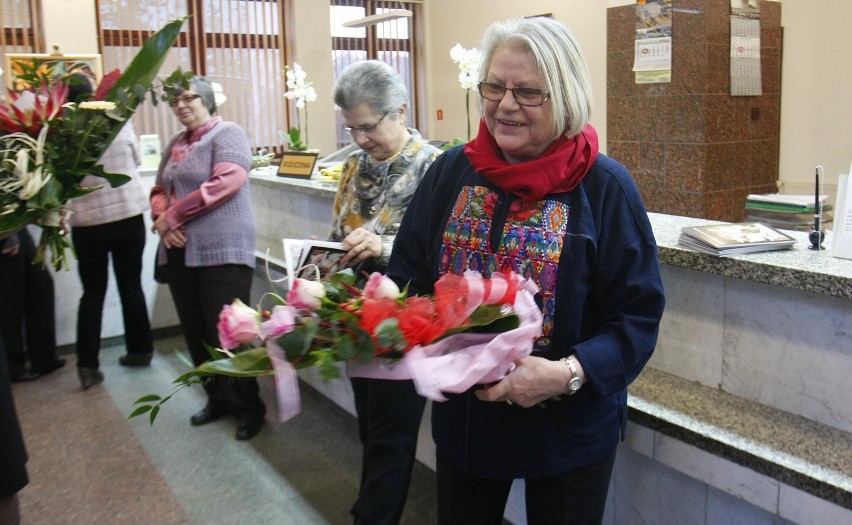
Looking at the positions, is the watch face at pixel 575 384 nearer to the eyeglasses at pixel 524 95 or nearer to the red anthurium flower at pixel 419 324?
the red anthurium flower at pixel 419 324

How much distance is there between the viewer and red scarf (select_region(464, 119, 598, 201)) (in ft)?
4.74

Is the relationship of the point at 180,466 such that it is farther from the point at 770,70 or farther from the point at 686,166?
the point at 770,70

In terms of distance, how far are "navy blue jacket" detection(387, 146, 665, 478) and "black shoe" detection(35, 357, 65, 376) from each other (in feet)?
12.3

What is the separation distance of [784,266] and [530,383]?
0.78 m

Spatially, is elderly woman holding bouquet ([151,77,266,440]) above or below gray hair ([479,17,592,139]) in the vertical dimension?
below

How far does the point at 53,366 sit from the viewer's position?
15.2 ft

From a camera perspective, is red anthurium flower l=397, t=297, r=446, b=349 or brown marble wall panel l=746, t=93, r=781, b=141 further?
brown marble wall panel l=746, t=93, r=781, b=141

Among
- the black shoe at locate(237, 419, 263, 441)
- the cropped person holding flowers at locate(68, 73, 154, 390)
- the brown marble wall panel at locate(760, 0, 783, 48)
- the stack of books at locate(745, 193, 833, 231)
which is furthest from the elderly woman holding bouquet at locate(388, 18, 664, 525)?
the brown marble wall panel at locate(760, 0, 783, 48)

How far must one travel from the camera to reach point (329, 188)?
3.69 m

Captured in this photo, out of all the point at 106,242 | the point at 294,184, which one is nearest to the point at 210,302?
the point at 294,184

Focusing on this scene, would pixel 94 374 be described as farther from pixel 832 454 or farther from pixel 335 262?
pixel 832 454

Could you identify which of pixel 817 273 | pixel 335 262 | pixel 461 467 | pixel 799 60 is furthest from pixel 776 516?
pixel 799 60

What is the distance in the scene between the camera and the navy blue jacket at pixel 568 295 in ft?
4.74

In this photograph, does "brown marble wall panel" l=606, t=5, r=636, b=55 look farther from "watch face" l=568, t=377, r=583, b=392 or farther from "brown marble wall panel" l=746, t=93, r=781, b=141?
"watch face" l=568, t=377, r=583, b=392
